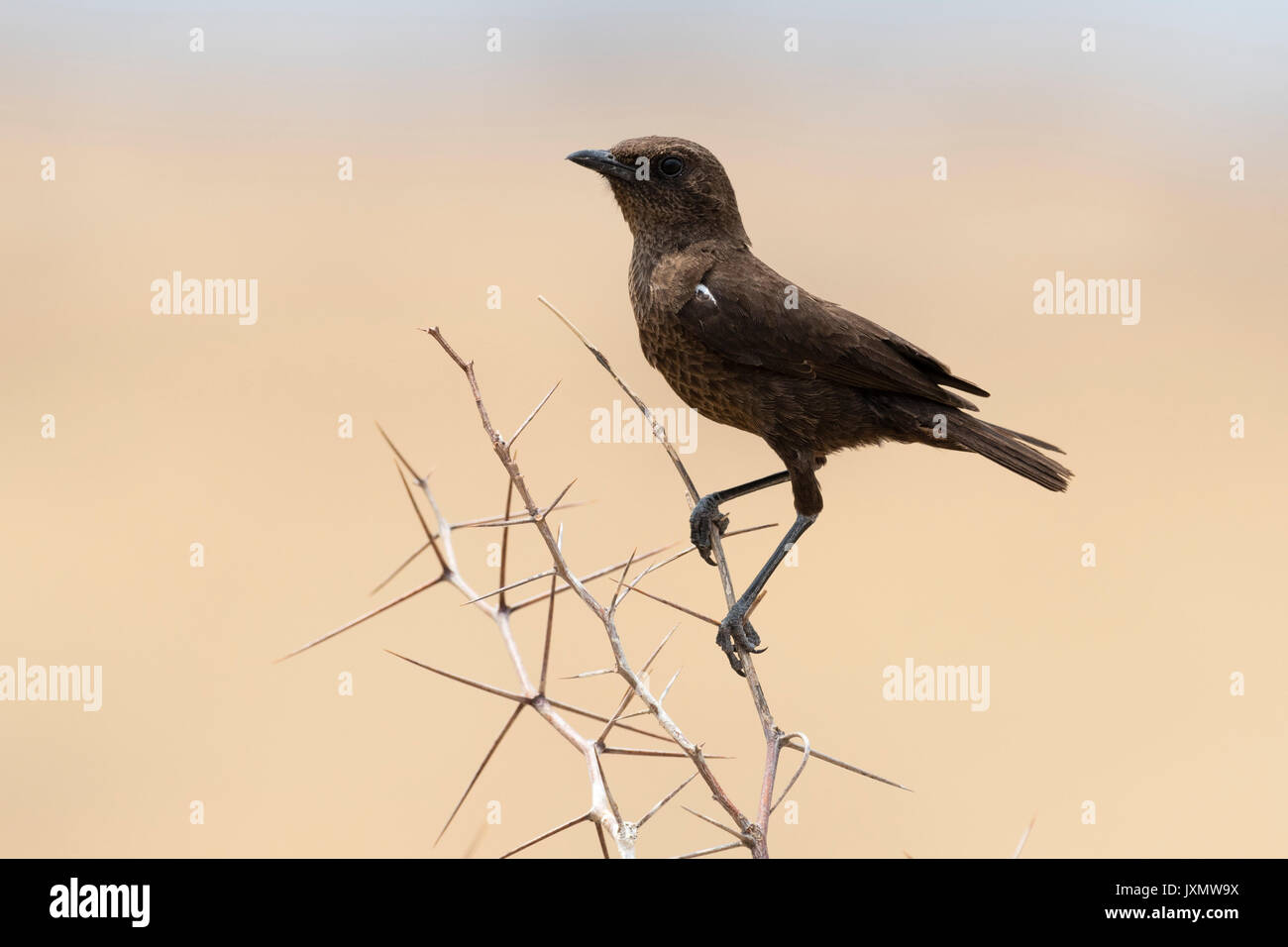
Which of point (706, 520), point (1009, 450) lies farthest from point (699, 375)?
point (1009, 450)

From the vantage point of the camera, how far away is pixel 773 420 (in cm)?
431

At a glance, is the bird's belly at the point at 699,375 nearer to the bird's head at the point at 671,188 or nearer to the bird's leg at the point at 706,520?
the bird's leg at the point at 706,520

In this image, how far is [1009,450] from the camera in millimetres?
4102

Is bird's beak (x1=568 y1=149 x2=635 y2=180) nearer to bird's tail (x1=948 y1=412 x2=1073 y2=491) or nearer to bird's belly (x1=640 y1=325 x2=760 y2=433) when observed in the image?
bird's belly (x1=640 y1=325 x2=760 y2=433)

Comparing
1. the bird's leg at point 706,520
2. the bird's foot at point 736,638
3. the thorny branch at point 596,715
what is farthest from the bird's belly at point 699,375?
the thorny branch at point 596,715

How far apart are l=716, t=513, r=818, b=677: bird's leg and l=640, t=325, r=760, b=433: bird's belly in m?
0.42

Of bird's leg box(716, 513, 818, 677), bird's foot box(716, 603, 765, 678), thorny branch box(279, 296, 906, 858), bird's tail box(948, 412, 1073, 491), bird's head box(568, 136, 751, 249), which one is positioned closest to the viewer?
thorny branch box(279, 296, 906, 858)

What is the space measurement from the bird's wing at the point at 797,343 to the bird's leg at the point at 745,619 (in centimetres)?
57

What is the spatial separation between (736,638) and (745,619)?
63 centimetres

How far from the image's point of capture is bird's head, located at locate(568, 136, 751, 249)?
4.55m

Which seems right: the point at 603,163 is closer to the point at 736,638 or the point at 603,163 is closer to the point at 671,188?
the point at 671,188

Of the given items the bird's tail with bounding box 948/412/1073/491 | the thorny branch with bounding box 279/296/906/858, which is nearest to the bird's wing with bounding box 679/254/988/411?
the bird's tail with bounding box 948/412/1073/491

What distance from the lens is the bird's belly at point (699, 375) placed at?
4312 millimetres
